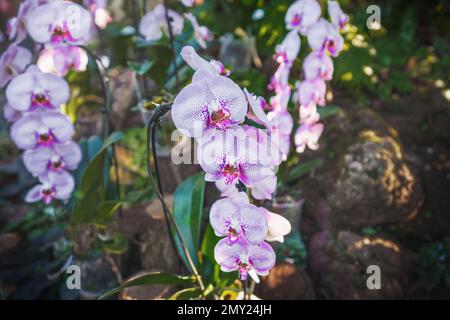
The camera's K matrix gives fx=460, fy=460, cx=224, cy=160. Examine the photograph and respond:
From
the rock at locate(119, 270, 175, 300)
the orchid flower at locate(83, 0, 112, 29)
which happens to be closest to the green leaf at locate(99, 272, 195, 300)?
the rock at locate(119, 270, 175, 300)

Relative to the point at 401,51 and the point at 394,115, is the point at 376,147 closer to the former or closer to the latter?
the point at 394,115

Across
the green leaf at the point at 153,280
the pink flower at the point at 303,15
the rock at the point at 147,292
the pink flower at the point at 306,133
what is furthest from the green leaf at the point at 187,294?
the pink flower at the point at 303,15

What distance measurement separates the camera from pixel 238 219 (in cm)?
89

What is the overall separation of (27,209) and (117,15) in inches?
69.8

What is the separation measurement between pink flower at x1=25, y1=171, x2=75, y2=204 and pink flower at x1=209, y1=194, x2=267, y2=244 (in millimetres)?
620

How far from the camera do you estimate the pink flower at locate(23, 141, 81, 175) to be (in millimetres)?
1256

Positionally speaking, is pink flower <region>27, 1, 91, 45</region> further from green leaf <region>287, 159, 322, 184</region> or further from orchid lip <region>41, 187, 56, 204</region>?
green leaf <region>287, 159, 322, 184</region>

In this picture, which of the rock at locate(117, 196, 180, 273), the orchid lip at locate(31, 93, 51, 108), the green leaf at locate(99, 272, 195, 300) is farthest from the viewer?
the rock at locate(117, 196, 180, 273)

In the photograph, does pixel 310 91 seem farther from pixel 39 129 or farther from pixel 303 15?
pixel 39 129

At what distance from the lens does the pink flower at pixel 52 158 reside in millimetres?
1256

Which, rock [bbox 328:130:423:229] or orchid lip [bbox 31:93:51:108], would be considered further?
rock [bbox 328:130:423:229]

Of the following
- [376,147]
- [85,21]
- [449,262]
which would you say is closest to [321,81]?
[376,147]

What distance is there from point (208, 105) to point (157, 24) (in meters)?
0.83

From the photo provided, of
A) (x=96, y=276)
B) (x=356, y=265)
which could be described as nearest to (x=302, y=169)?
(x=356, y=265)
